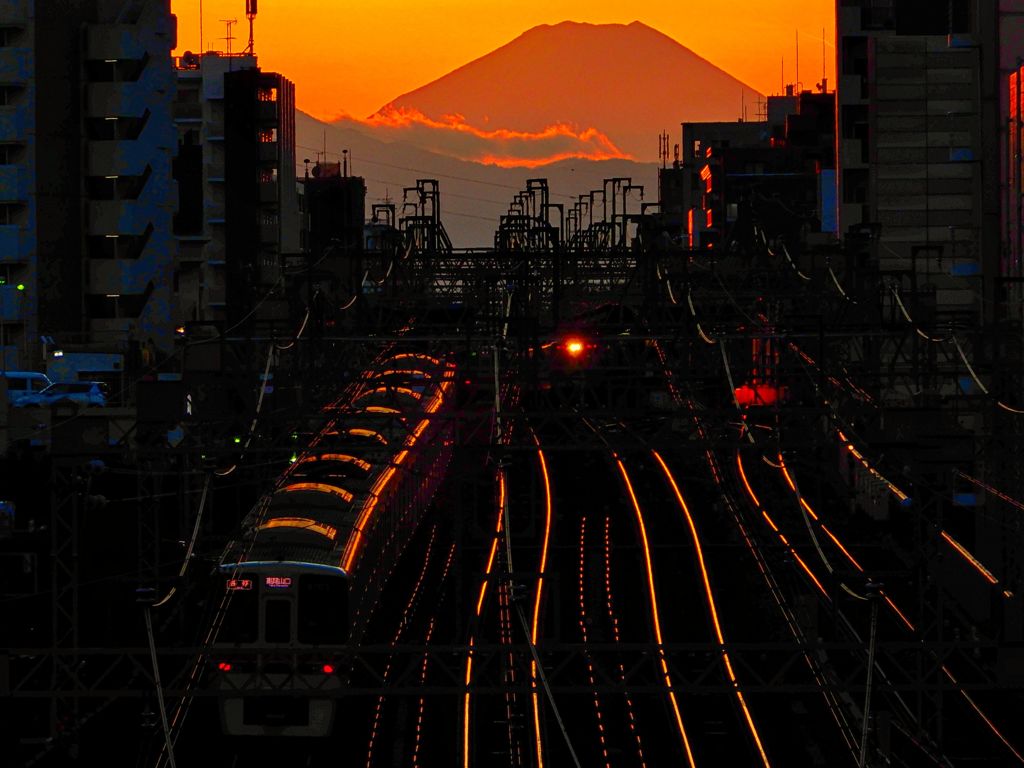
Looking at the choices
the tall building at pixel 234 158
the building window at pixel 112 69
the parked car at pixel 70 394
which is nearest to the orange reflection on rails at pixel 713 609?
the parked car at pixel 70 394

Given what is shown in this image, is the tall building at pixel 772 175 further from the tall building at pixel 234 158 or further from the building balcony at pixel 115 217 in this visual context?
the building balcony at pixel 115 217

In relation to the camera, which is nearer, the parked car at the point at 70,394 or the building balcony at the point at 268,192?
the parked car at the point at 70,394

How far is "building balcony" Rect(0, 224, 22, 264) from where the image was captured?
37906 millimetres

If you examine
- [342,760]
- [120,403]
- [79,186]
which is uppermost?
[79,186]

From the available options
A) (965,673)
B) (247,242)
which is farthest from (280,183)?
(965,673)

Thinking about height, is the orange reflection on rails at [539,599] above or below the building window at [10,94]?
below

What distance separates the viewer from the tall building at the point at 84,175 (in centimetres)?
3834

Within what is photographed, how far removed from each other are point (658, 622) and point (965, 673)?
175 inches

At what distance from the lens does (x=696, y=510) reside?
36250 millimetres

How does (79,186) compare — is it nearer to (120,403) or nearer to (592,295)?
(120,403)

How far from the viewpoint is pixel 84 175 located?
132 ft

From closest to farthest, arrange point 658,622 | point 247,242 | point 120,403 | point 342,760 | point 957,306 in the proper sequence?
point 342,760
point 658,622
point 957,306
point 120,403
point 247,242

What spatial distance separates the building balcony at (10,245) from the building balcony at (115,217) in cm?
241

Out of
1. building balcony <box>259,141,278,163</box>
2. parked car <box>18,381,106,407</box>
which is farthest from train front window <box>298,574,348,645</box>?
building balcony <box>259,141,278,163</box>
